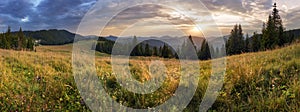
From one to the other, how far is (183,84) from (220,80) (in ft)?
3.24

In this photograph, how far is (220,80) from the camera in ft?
21.7

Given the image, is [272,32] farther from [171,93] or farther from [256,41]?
[171,93]

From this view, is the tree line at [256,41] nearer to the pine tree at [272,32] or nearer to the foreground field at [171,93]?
the pine tree at [272,32]

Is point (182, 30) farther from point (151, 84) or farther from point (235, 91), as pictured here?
point (235, 91)

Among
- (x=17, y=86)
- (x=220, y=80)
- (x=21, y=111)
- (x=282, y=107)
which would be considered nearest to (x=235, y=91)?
(x=220, y=80)

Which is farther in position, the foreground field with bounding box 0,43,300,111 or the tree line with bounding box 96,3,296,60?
the tree line with bounding box 96,3,296,60

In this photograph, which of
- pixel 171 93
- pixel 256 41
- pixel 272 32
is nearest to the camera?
pixel 171 93

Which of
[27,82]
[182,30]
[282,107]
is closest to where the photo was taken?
[282,107]

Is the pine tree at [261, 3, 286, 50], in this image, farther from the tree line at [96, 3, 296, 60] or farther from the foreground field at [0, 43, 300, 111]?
Answer: the foreground field at [0, 43, 300, 111]

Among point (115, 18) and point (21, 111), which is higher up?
point (115, 18)

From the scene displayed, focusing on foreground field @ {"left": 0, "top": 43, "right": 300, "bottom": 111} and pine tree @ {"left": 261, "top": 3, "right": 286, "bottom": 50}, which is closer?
foreground field @ {"left": 0, "top": 43, "right": 300, "bottom": 111}

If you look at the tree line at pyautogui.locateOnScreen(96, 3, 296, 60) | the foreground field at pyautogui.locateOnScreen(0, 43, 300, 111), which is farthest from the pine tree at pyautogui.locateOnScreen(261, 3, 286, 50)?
the foreground field at pyautogui.locateOnScreen(0, 43, 300, 111)

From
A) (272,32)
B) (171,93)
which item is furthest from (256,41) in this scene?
(171,93)

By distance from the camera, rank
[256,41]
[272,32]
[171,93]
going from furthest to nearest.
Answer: [256,41] < [272,32] < [171,93]
